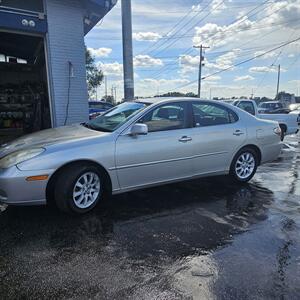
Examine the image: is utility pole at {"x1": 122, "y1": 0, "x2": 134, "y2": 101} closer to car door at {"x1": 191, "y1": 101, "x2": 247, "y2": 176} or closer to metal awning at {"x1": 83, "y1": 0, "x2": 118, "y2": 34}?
metal awning at {"x1": 83, "y1": 0, "x2": 118, "y2": 34}

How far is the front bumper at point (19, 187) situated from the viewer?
3926 millimetres

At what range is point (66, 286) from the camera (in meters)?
2.77

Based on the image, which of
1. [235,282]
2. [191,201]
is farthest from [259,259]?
[191,201]

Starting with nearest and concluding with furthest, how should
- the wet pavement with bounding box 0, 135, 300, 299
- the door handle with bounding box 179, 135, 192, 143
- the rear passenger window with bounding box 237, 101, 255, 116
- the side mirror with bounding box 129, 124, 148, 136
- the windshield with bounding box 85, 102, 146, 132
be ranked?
the wet pavement with bounding box 0, 135, 300, 299 → the side mirror with bounding box 129, 124, 148, 136 → the windshield with bounding box 85, 102, 146, 132 → the door handle with bounding box 179, 135, 192, 143 → the rear passenger window with bounding box 237, 101, 255, 116

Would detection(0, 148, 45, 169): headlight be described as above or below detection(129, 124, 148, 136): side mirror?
below

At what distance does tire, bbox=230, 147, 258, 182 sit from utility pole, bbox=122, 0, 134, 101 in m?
4.96

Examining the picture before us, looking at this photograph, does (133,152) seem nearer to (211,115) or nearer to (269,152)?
(211,115)

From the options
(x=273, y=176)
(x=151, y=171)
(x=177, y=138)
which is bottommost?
(x=273, y=176)

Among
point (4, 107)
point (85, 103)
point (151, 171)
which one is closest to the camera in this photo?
point (151, 171)

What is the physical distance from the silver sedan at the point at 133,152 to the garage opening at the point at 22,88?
751 cm

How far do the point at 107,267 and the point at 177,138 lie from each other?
250 centimetres

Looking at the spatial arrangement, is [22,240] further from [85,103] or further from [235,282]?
[85,103]

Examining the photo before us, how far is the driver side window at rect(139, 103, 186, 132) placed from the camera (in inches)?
195

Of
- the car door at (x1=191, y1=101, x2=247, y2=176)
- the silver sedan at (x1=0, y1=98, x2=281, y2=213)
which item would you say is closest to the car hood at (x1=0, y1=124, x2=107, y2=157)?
the silver sedan at (x1=0, y1=98, x2=281, y2=213)
